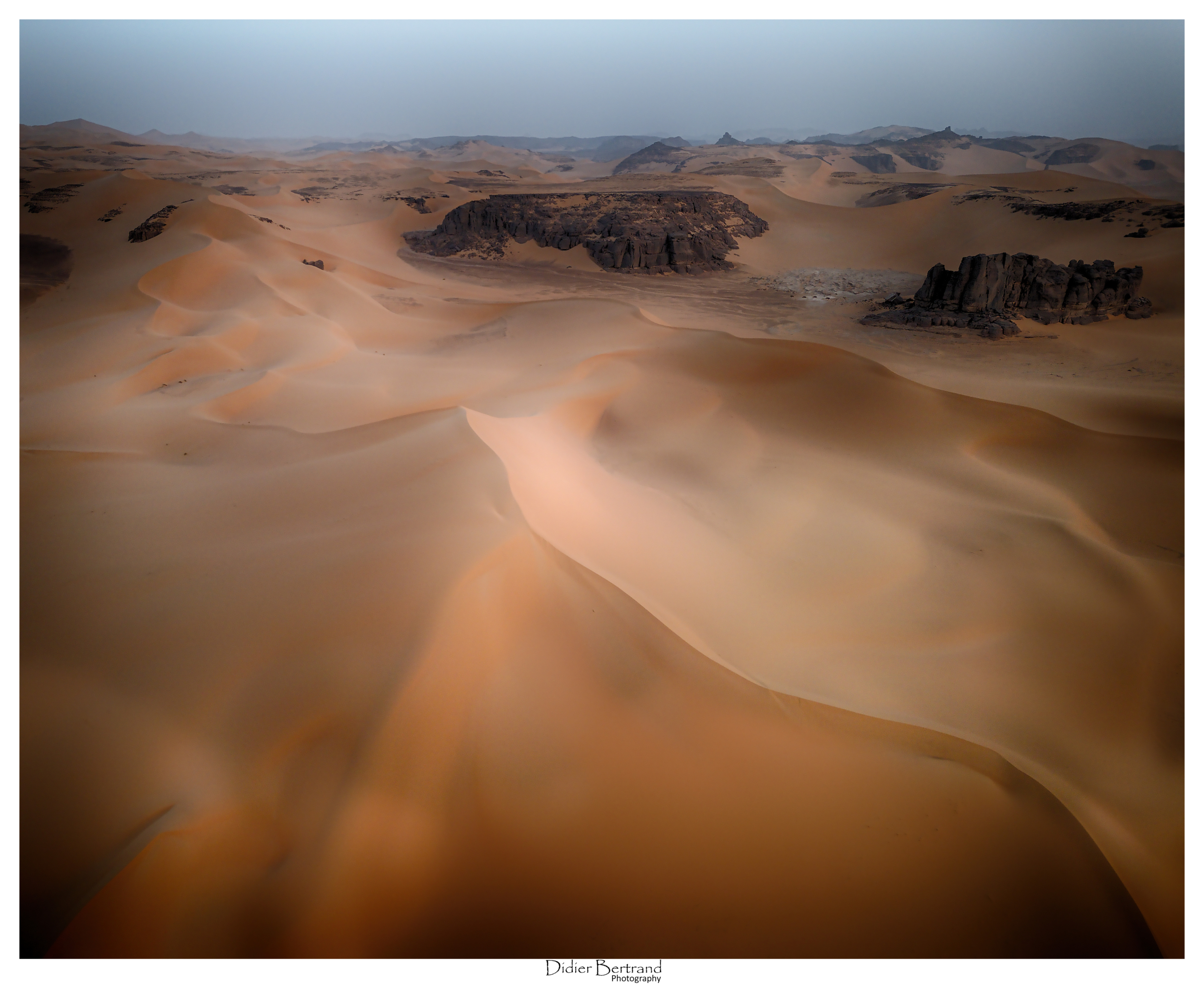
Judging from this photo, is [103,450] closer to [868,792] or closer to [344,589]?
[344,589]

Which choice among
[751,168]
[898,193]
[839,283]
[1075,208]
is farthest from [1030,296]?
[751,168]

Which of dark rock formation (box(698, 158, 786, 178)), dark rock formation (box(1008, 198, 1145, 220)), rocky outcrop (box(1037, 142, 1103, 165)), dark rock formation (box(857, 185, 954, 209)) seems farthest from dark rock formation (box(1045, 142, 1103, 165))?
dark rock formation (box(698, 158, 786, 178))

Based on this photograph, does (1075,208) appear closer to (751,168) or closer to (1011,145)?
(751,168)

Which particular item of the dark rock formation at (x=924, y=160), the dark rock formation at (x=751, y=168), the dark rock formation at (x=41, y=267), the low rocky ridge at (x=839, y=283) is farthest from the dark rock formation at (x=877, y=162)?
the dark rock formation at (x=41, y=267)

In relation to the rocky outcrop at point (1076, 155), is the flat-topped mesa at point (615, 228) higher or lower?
lower

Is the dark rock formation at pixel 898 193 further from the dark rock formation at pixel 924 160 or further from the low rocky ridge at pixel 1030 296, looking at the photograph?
the dark rock formation at pixel 924 160

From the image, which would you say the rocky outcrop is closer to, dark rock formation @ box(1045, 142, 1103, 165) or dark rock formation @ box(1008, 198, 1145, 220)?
dark rock formation @ box(1045, 142, 1103, 165)

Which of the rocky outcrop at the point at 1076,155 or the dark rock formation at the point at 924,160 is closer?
the rocky outcrop at the point at 1076,155
